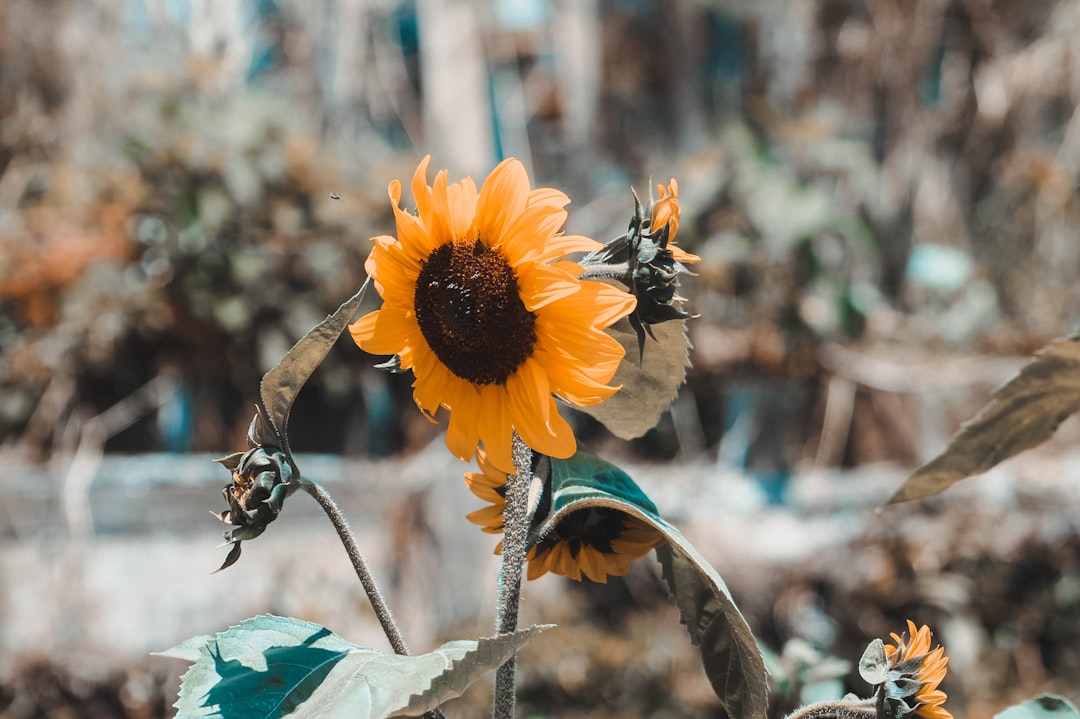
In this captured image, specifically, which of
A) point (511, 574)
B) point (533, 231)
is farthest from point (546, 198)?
point (511, 574)

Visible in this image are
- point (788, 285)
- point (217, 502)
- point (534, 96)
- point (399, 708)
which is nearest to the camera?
point (399, 708)

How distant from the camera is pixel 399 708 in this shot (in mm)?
252

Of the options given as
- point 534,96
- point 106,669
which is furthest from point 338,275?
point 534,96

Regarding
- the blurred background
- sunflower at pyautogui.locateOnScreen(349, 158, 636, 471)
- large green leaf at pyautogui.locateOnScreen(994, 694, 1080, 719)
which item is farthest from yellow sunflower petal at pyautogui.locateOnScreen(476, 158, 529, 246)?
the blurred background

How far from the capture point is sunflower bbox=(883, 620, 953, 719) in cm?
32

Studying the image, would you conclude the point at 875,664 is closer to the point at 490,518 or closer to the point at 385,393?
the point at 490,518

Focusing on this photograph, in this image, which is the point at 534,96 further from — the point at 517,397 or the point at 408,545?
the point at 517,397

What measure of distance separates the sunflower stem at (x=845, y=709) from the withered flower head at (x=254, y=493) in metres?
0.19

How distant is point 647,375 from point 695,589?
84mm

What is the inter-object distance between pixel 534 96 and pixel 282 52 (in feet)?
3.28

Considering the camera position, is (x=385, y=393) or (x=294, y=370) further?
(x=385, y=393)

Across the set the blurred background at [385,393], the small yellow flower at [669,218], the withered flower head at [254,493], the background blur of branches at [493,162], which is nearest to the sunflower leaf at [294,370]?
the withered flower head at [254,493]

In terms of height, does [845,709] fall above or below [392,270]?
below

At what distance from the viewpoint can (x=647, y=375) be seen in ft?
1.20
